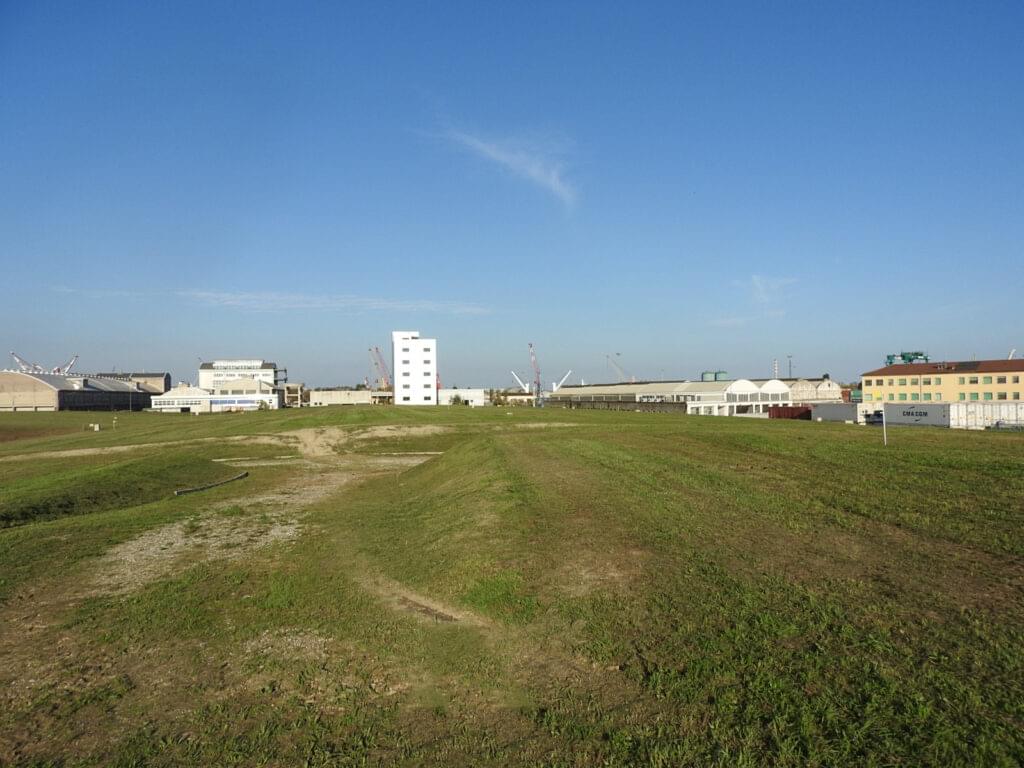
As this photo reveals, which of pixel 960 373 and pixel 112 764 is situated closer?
pixel 112 764

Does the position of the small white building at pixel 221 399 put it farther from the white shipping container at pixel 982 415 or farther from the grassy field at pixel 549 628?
the grassy field at pixel 549 628

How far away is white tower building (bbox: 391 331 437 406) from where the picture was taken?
126 m

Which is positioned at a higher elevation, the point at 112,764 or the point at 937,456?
the point at 937,456

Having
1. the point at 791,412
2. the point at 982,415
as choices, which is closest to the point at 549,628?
the point at 982,415

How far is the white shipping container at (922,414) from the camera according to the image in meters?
56.8

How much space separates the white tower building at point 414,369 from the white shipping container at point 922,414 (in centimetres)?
8287

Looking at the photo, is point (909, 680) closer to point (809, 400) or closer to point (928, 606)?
point (928, 606)

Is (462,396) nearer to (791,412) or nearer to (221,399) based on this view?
(221,399)

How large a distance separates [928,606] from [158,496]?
28.7 m

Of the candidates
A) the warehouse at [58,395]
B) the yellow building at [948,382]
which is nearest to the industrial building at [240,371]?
the warehouse at [58,395]

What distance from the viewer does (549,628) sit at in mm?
9508

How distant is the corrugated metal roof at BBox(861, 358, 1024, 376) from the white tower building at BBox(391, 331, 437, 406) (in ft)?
252

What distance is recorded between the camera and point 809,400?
366 feet

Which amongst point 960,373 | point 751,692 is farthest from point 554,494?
point 960,373
